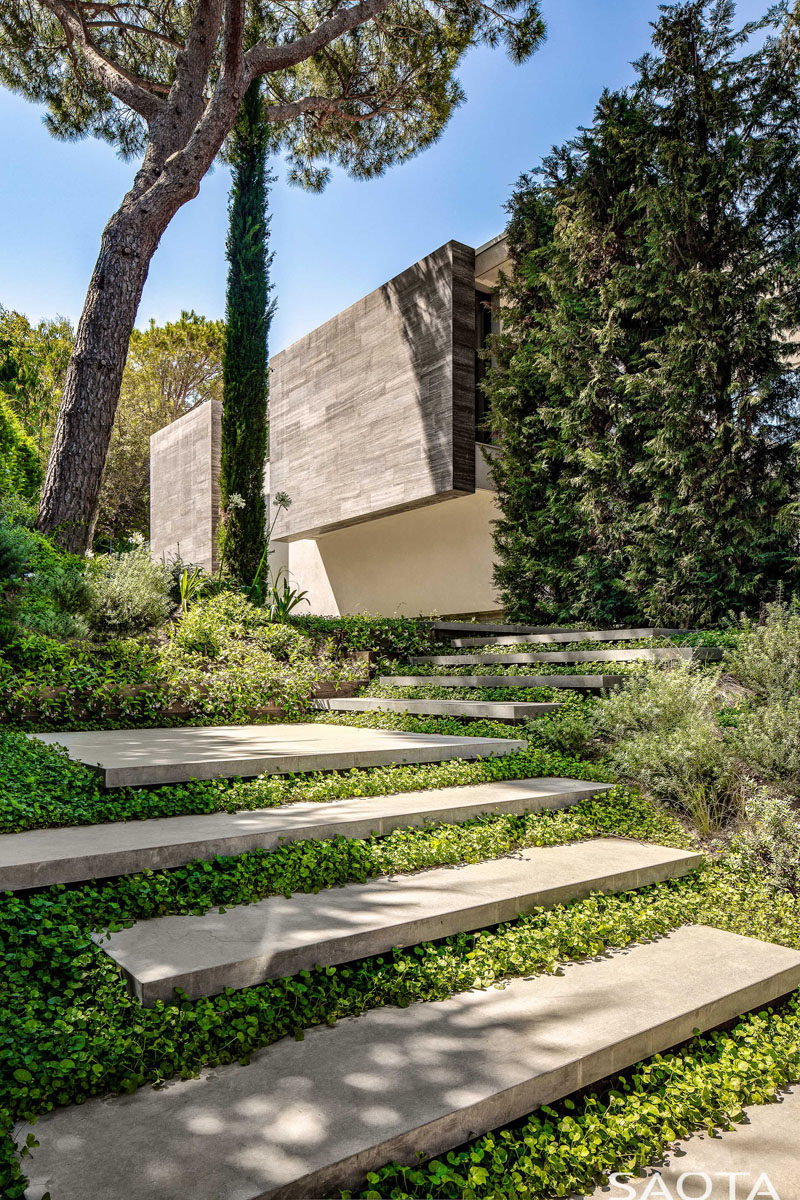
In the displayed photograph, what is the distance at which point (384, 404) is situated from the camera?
38.9 ft

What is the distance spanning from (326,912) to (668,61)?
888 cm

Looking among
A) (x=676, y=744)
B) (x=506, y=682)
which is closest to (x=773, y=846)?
(x=676, y=744)

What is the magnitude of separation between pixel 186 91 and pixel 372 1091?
11.3 metres

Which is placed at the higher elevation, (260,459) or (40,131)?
(40,131)

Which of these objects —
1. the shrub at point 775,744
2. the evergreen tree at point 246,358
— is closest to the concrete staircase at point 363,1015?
the shrub at point 775,744

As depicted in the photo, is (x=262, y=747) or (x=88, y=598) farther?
(x=88, y=598)

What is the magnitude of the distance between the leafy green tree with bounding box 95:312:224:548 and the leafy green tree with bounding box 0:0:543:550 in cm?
1231

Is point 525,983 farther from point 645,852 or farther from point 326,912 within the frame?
point 645,852

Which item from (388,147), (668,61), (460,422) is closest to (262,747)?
(460,422)

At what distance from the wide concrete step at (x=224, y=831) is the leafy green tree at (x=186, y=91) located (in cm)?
591

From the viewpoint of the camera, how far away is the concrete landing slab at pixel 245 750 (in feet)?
Result: 11.4

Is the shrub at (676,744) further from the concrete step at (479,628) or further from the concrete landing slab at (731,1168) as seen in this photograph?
the concrete step at (479,628)

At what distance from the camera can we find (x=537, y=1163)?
1646 mm

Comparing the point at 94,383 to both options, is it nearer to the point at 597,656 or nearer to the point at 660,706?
the point at 597,656
